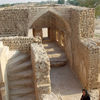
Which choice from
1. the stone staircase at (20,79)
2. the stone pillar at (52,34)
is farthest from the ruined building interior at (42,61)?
the stone pillar at (52,34)

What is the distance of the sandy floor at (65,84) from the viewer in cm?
790

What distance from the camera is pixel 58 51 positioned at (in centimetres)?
1323

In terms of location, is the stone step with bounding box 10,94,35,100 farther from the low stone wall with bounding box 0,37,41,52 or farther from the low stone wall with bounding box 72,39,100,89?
the low stone wall with bounding box 72,39,100,89

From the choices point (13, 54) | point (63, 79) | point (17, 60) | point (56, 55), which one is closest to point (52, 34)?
point (56, 55)

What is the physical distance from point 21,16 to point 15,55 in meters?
2.98

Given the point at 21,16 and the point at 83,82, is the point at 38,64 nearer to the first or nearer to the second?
the point at 83,82

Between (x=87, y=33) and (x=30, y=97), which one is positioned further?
(x=87, y=33)

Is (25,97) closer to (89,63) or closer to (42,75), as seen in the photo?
(42,75)

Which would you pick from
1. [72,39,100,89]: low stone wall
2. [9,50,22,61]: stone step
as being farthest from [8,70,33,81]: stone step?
[72,39,100,89]: low stone wall

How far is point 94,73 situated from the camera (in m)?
7.45

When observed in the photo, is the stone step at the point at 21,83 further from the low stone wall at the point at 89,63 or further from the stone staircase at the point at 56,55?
the stone staircase at the point at 56,55

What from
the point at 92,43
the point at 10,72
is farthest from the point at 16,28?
the point at 92,43

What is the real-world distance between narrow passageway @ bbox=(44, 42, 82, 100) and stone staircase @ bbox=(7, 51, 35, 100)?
7.81 ft

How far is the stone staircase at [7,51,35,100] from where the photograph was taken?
5.86 metres
